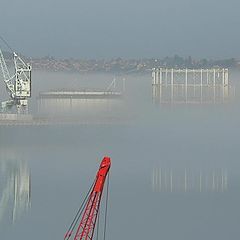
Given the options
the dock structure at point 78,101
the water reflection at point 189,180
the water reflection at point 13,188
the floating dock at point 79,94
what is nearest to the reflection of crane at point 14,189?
Result: the water reflection at point 13,188

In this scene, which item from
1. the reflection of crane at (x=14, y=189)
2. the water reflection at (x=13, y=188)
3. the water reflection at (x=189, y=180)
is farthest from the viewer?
the water reflection at (x=189, y=180)

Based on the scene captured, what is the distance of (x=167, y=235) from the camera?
3366 centimetres

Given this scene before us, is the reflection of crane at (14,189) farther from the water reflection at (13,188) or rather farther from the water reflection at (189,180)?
the water reflection at (189,180)

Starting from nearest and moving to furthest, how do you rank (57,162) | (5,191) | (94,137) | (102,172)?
(102,172), (5,191), (57,162), (94,137)

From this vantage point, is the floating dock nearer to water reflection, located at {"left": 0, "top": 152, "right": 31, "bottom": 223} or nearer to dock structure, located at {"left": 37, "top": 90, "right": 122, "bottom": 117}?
dock structure, located at {"left": 37, "top": 90, "right": 122, "bottom": 117}

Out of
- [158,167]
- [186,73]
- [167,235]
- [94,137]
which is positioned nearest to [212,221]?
[167,235]

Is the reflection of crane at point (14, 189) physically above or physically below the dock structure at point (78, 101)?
below

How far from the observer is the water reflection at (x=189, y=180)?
164ft

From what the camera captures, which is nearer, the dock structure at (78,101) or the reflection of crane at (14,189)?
the reflection of crane at (14,189)

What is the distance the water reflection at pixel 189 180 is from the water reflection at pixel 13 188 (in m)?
7.96

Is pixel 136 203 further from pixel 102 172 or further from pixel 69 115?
pixel 69 115

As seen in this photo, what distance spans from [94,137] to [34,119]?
10.7 m

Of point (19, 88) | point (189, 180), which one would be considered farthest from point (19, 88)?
point (189, 180)

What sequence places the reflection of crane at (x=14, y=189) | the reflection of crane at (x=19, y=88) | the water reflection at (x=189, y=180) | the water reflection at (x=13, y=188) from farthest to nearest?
the reflection of crane at (x=19, y=88) < the water reflection at (x=189, y=180) < the reflection of crane at (x=14, y=189) < the water reflection at (x=13, y=188)
